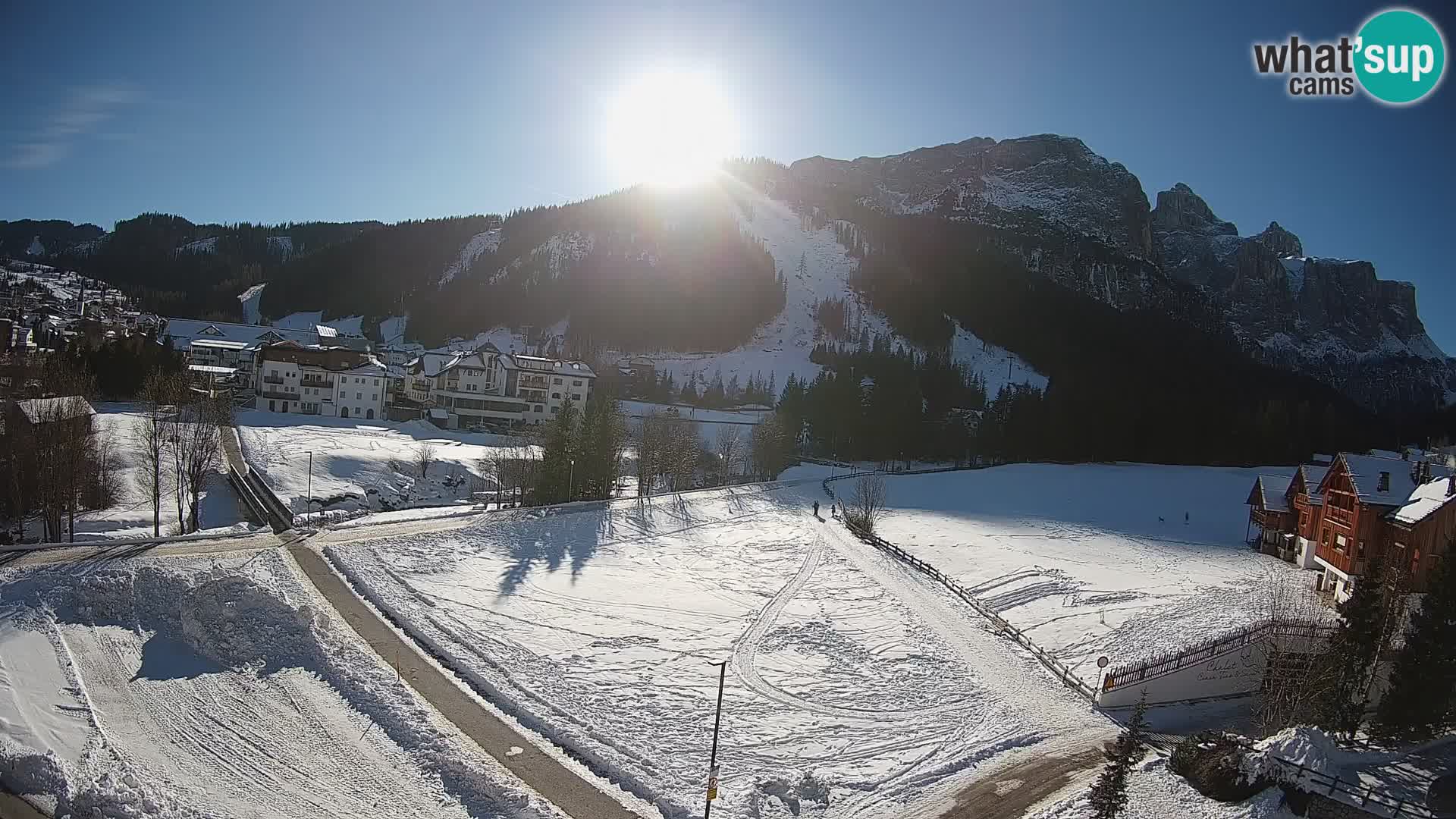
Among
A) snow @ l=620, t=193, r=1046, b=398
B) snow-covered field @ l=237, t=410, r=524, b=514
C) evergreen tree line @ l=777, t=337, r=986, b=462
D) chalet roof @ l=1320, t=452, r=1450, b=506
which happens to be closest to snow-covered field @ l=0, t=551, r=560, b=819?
snow-covered field @ l=237, t=410, r=524, b=514

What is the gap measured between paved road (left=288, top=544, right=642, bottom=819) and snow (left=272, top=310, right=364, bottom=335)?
163 metres

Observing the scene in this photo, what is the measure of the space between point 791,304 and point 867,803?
15853cm

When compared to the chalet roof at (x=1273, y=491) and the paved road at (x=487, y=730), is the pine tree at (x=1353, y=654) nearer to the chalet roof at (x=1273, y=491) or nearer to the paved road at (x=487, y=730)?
the paved road at (x=487, y=730)

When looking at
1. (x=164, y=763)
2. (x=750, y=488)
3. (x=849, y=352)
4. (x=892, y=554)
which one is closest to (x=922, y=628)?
→ (x=892, y=554)

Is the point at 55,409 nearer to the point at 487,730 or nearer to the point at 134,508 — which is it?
the point at 134,508

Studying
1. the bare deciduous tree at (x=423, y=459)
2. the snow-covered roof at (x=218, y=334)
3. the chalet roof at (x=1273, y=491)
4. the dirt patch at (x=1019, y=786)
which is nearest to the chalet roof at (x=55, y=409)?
the bare deciduous tree at (x=423, y=459)

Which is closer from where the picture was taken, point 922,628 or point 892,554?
point 922,628

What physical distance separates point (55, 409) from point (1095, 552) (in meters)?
59.0

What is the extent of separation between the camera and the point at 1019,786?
1958 centimetres

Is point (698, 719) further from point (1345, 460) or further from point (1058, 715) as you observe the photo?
point (1345, 460)

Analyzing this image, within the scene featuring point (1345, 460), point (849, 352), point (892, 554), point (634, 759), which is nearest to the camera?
point (634, 759)

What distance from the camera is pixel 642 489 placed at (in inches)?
2313

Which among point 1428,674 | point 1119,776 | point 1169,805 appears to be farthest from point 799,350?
point 1119,776

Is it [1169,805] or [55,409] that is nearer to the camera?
[1169,805]
